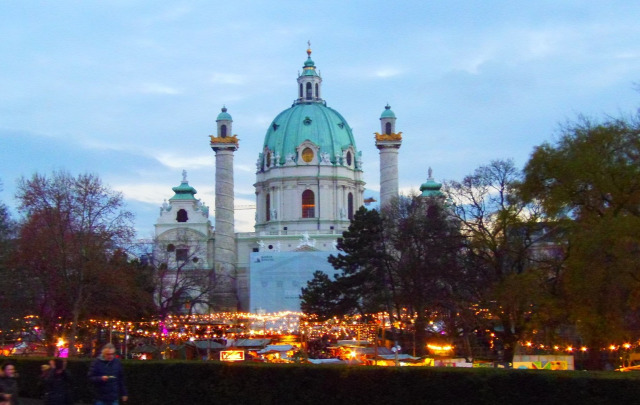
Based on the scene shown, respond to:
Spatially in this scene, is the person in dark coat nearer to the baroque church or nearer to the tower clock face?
the baroque church

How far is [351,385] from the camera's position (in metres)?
18.2

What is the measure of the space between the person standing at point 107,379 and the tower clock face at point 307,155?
85.8 meters

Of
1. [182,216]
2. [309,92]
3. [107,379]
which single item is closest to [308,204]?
[182,216]

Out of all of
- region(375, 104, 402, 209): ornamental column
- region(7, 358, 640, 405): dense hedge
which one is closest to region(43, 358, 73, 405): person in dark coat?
region(7, 358, 640, 405): dense hedge

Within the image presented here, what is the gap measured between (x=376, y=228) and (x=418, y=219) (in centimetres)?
785

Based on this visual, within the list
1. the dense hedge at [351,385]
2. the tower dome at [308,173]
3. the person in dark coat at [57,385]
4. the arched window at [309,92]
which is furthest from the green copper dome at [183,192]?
the person in dark coat at [57,385]

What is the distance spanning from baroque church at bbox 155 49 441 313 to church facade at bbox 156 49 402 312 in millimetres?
104

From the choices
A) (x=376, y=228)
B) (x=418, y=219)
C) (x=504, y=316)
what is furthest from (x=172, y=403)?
(x=376, y=228)

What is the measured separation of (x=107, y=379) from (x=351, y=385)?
210 inches

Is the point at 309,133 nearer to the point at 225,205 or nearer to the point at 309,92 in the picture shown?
the point at 309,92

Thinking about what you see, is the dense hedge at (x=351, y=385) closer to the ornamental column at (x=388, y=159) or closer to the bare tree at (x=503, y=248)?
the bare tree at (x=503, y=248)

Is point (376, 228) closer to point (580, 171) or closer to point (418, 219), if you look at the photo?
point (418, 219)

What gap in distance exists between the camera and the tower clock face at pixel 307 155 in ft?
331

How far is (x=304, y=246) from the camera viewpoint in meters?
91.9
